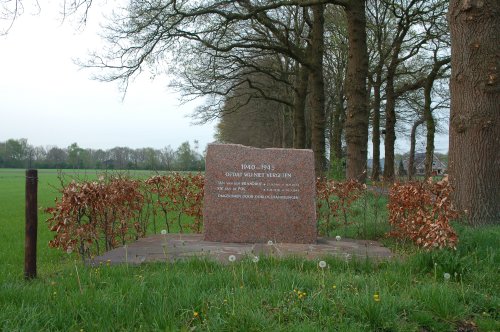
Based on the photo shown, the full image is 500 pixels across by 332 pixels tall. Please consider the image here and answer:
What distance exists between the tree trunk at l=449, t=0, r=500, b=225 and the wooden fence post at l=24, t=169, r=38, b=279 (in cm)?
588

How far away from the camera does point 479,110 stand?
24.7ft

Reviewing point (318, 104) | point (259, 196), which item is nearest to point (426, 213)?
point (259, 196)

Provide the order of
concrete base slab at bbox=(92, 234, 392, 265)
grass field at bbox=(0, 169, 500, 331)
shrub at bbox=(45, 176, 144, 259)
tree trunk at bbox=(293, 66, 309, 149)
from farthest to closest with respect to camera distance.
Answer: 1. tree trunk at bbox=(293, 66, 309, 149)
2. concrete base slab at bbox=(92, 234, 392, 265)
3. shrub at bbox=(45, 176, 144, 259)
4. grass field at bbox=(0, 169, 500, 331)

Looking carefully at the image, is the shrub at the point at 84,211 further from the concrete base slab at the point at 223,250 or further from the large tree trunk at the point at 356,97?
the large tree trunk at the point at 356,97

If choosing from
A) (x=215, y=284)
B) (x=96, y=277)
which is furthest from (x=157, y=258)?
(x=215, y=284)

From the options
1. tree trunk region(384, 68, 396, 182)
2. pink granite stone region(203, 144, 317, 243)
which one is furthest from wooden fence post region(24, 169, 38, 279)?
tree trunk region(384, 68, 396, 182)

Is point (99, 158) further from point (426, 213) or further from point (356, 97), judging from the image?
point (356, 97)

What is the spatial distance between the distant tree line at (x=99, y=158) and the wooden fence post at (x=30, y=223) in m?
1.20

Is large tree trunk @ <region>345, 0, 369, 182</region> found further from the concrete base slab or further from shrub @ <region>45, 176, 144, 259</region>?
shrub @ <region>45, 176, 144, 259</region>

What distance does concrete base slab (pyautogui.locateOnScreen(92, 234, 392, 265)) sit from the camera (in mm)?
5832

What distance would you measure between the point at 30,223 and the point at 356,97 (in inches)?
404

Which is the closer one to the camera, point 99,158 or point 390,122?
point 99,158

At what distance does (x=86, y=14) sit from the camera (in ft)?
39.2

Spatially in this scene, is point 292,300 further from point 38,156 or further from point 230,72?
point 230,72
